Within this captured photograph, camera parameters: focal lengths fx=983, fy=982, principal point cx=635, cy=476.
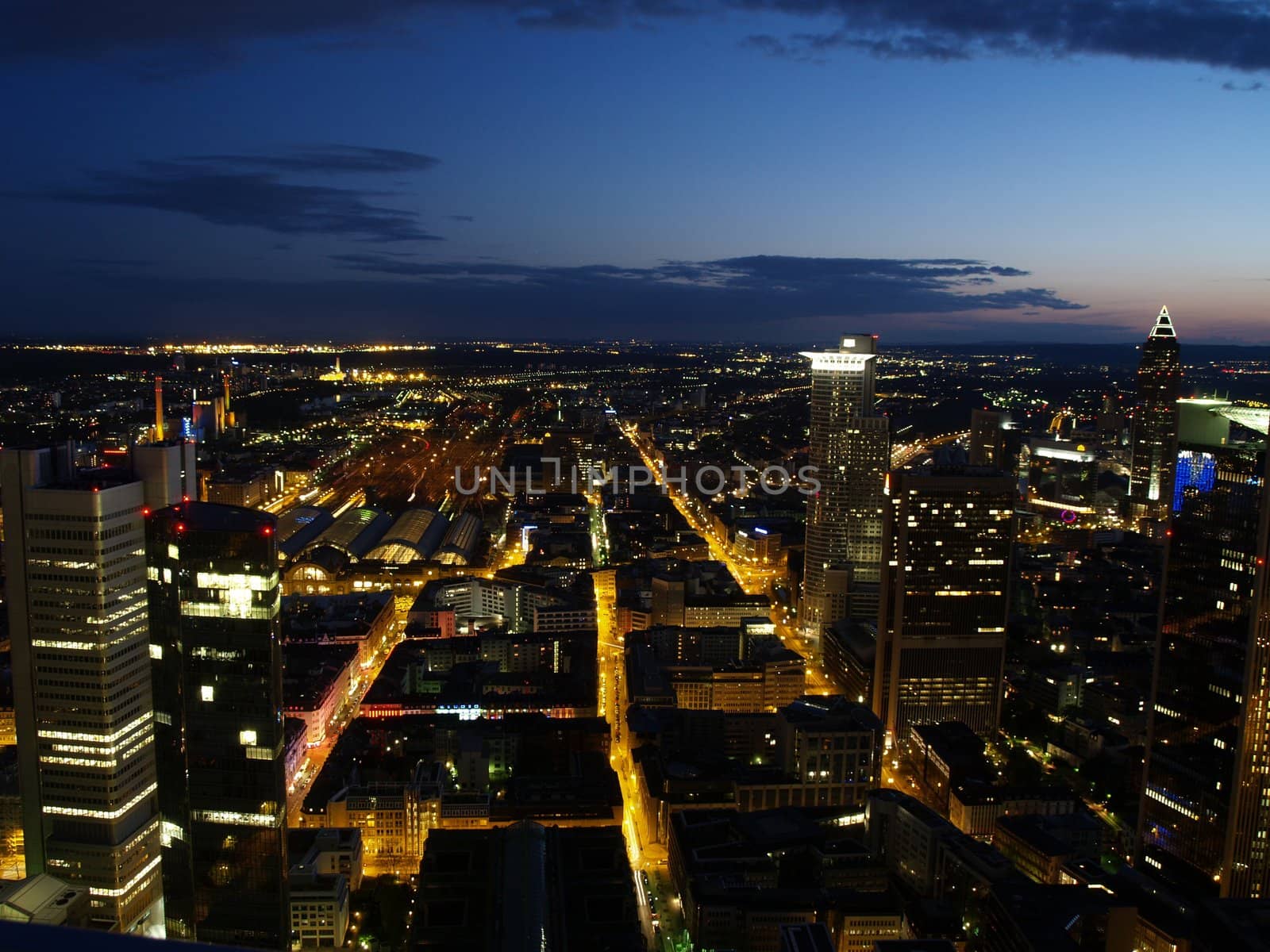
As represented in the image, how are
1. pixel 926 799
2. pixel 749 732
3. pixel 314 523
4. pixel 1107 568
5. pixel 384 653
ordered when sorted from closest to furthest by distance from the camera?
pixel 926 799 < pixel 749 732 < pixel 384 653 < pixel 1107 568 < pixel 314 523

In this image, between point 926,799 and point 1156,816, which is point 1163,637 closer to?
point 1156,816

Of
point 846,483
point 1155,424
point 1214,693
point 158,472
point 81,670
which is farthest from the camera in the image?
point 1155,424

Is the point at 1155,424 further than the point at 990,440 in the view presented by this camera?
No

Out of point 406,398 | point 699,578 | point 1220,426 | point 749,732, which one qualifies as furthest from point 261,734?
point 406,398

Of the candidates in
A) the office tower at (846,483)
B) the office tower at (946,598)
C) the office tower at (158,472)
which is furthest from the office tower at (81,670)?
the office tower at (846,483)

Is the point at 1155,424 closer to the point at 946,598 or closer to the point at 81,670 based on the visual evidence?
the point at 946,598

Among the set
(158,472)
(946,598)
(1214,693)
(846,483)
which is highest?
(158,472)

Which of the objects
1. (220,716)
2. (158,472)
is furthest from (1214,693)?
(158,472)

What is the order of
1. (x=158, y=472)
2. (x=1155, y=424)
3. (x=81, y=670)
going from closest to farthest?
(x=81, y=670) < (x=158, y=472) < (x=1155, y=424)
